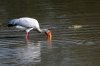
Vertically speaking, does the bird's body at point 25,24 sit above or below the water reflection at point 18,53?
above

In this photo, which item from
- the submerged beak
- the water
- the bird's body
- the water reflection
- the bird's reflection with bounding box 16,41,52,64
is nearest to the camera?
the water reflection

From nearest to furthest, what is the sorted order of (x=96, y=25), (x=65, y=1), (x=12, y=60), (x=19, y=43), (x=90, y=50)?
(x=12, y=60) → (x=90, y=50) → (x=19, y=43) → (x=96, y=25) → (x=65, y=1)

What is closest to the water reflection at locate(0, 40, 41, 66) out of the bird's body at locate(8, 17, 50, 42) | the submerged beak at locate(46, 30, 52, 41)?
the submerged beak at locate(46, 30, 52, 41)

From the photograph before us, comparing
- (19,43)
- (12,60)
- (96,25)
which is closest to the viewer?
(12,60)

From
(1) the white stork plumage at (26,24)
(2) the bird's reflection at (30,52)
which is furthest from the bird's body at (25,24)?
(2) the bird's reflection at (30,52)

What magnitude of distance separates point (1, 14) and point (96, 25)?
569 cm

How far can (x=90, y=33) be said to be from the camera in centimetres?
1822

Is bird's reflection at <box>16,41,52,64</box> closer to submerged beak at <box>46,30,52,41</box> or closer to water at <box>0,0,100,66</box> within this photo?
water at <box>0,0,100,66</box>

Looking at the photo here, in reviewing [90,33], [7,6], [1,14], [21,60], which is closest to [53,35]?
[90,33]

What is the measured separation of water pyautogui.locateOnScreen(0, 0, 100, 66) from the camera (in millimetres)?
14422

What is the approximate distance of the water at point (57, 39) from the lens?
14.4m

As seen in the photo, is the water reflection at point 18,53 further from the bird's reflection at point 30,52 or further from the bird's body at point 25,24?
the bird's body at point 25,24

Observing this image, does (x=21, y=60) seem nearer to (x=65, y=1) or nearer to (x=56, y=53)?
(x=56, y=53)

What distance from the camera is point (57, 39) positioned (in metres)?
17.5
